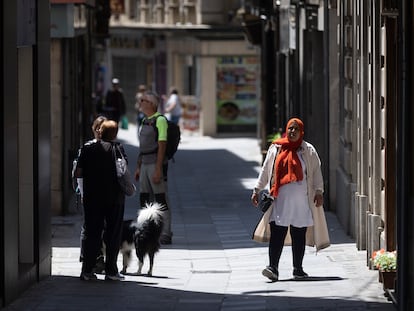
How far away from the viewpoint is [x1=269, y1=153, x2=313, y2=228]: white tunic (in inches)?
565

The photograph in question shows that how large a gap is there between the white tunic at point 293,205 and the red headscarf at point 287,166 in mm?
69

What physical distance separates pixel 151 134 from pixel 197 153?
66.2 feet

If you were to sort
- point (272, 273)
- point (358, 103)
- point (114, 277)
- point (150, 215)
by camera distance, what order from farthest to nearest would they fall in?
point (358, 103) → point (150, 215) → point (114, 277) → point (272, 273)

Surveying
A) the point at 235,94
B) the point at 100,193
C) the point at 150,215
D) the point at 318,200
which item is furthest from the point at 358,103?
the point at 235,94

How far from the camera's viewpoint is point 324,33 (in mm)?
22188

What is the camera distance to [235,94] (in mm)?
46750

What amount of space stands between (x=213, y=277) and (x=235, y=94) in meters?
31.7

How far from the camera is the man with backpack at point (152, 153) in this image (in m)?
17.1

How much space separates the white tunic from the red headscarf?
0.07m

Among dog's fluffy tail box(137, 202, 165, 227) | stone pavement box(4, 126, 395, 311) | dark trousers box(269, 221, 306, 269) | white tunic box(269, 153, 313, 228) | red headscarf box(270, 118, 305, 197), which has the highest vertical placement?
red headscarf box(270, 118, 305, 197)

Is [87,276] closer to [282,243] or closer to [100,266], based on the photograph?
[100,266]

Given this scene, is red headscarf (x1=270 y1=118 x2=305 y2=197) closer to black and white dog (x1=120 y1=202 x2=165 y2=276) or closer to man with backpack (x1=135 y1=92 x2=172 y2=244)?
black and white dog (x1=120 y1=202 x2=165 y2=276)

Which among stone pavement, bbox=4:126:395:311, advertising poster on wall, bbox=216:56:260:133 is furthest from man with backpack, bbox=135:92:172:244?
advertising poster on wall, bbox=216:56:260:133

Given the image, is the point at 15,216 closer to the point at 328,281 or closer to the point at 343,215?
the point at 328,281
